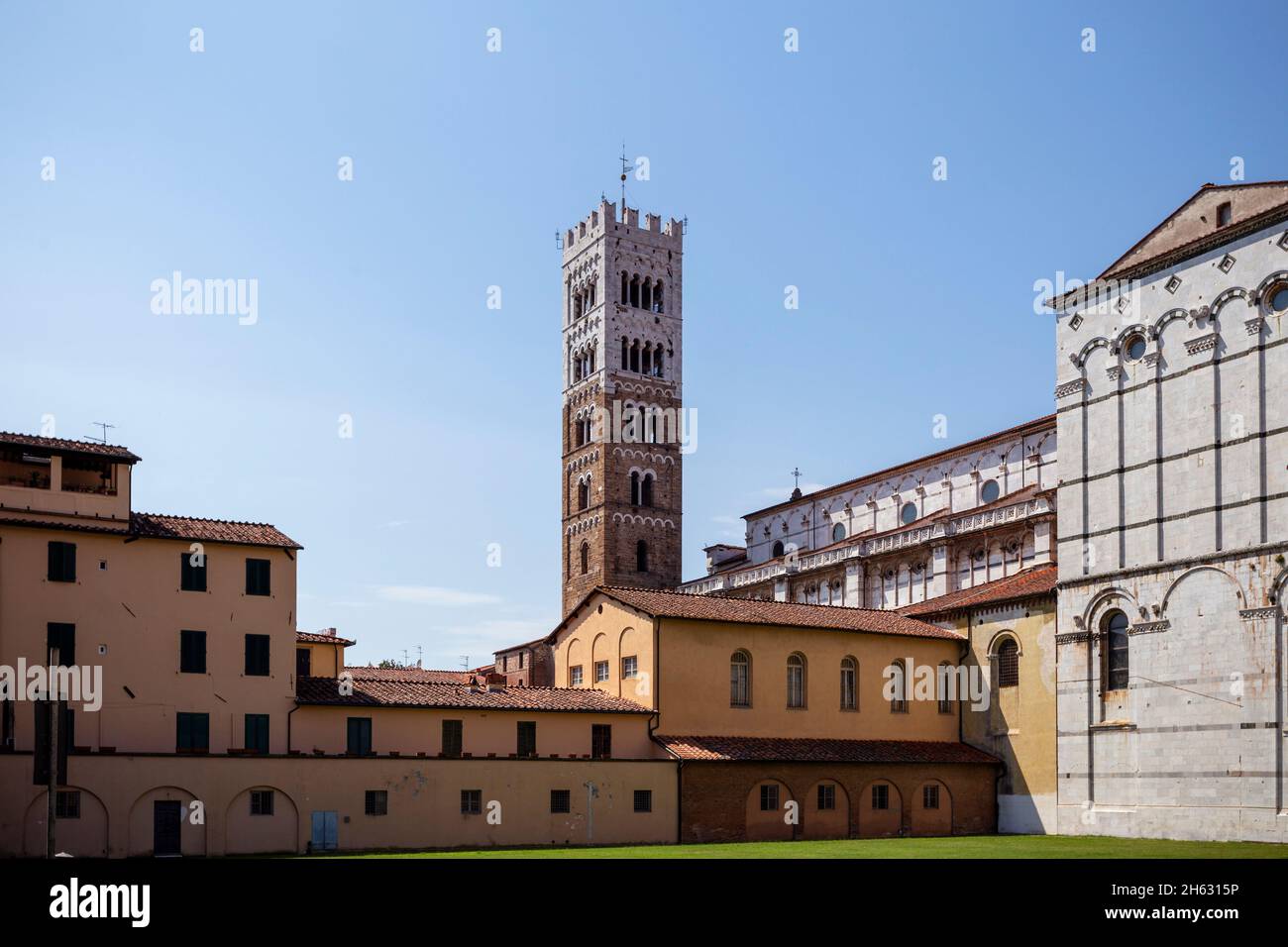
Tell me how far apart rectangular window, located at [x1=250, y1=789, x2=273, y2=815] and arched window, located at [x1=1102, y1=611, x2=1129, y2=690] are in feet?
88.6

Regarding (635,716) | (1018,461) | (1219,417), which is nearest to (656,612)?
(635,716)

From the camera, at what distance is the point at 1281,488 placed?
40.3 metres

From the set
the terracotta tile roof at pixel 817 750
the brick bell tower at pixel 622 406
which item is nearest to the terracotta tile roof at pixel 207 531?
the terracotta tile roof at pixel 817 750

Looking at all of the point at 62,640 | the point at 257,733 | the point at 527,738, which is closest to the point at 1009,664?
the point at 527,738

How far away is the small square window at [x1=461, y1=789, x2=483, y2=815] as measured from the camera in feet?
140

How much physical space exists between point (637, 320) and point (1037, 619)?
55.0 metres

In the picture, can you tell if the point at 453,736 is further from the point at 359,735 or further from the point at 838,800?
the point at 838,800

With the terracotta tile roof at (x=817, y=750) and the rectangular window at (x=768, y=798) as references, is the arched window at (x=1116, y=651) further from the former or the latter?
the rectangular window at (x=768, y=798)

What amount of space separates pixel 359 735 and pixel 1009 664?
24.1 metres

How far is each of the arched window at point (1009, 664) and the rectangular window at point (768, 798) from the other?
34.1 feet

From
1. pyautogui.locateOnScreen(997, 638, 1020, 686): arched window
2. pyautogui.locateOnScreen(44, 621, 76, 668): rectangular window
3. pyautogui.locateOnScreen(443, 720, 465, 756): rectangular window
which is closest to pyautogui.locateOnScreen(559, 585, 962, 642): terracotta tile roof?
pyautogui.locateOnScreen(997, 638, 1020, 686): arched window

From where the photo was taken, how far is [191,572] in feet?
136

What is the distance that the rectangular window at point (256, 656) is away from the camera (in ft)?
137
